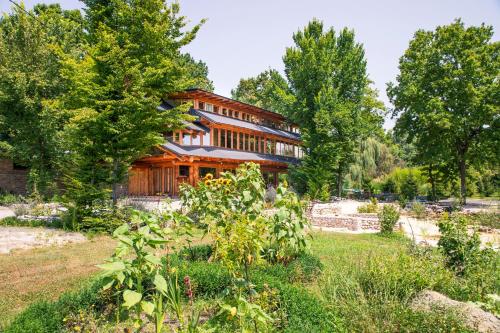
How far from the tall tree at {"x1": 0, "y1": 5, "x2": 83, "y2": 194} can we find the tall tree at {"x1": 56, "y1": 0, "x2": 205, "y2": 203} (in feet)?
32.3

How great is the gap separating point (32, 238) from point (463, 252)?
1336 centimetres

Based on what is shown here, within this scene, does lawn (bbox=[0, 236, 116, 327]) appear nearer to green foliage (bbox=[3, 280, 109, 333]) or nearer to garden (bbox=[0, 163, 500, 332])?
garden (bbox=[0, 163, 500, 332])

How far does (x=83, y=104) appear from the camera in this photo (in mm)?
14953

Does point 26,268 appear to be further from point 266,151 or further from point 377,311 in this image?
point 266,151

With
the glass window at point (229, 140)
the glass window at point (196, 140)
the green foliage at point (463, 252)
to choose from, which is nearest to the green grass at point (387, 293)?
the green foliage at point (463, 252)

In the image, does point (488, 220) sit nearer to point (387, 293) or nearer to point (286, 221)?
point (286, 221)

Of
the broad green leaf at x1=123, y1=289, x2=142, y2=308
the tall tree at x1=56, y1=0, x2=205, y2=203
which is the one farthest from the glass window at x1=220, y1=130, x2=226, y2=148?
the broad green leaf at x1=123, y1=289, x2=142, y2=308

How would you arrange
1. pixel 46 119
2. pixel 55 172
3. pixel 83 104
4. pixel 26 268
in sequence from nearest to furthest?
pixel 26 268 → pixel 83 104 → pixel 46 119 → pixel 55 172

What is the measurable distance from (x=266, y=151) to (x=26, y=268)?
89.4 feet

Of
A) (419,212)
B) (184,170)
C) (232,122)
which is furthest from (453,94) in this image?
(184,170)

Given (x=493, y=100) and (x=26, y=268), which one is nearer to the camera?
(x=26, y=268)

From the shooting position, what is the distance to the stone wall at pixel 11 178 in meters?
26.6

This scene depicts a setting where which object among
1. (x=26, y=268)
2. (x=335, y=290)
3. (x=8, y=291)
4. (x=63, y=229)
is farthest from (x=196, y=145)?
(x=335, y=290)

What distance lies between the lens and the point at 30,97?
24266 millimetres
